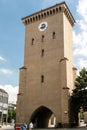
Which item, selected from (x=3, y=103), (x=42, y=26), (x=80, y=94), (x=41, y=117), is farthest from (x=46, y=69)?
(x=3, y=103)

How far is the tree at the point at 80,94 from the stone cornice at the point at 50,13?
1269 cm

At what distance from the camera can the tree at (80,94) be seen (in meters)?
38.9

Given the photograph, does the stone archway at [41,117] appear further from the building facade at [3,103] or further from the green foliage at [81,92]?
the building facade at [3,103]

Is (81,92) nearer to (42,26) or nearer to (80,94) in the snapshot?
(80,94)

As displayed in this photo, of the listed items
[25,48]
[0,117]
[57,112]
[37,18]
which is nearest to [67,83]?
[57,112]

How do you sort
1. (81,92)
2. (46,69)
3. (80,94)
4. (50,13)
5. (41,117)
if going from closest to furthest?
(80,94)
(81,92)
(46,69)
(41,117)
(50,13)

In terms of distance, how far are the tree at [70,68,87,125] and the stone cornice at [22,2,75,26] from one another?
12691 mm

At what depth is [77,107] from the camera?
40.6 metres

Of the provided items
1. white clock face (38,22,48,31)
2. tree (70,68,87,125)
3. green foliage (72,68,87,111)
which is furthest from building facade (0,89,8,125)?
green foliage (72,68,87,111)

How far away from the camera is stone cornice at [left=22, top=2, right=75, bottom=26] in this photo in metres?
45.0

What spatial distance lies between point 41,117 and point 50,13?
67.4 feet

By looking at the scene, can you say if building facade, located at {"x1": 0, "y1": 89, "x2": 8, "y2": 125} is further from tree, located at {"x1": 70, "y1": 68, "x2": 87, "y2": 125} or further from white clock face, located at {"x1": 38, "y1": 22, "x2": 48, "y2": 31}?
tree, located at {"x1": 70, "y1": 68, "x2": 87, "y2": 125}

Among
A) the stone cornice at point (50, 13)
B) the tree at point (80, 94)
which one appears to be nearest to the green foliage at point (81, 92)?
the tree at point (80, 94)

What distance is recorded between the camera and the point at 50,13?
4616 cm
